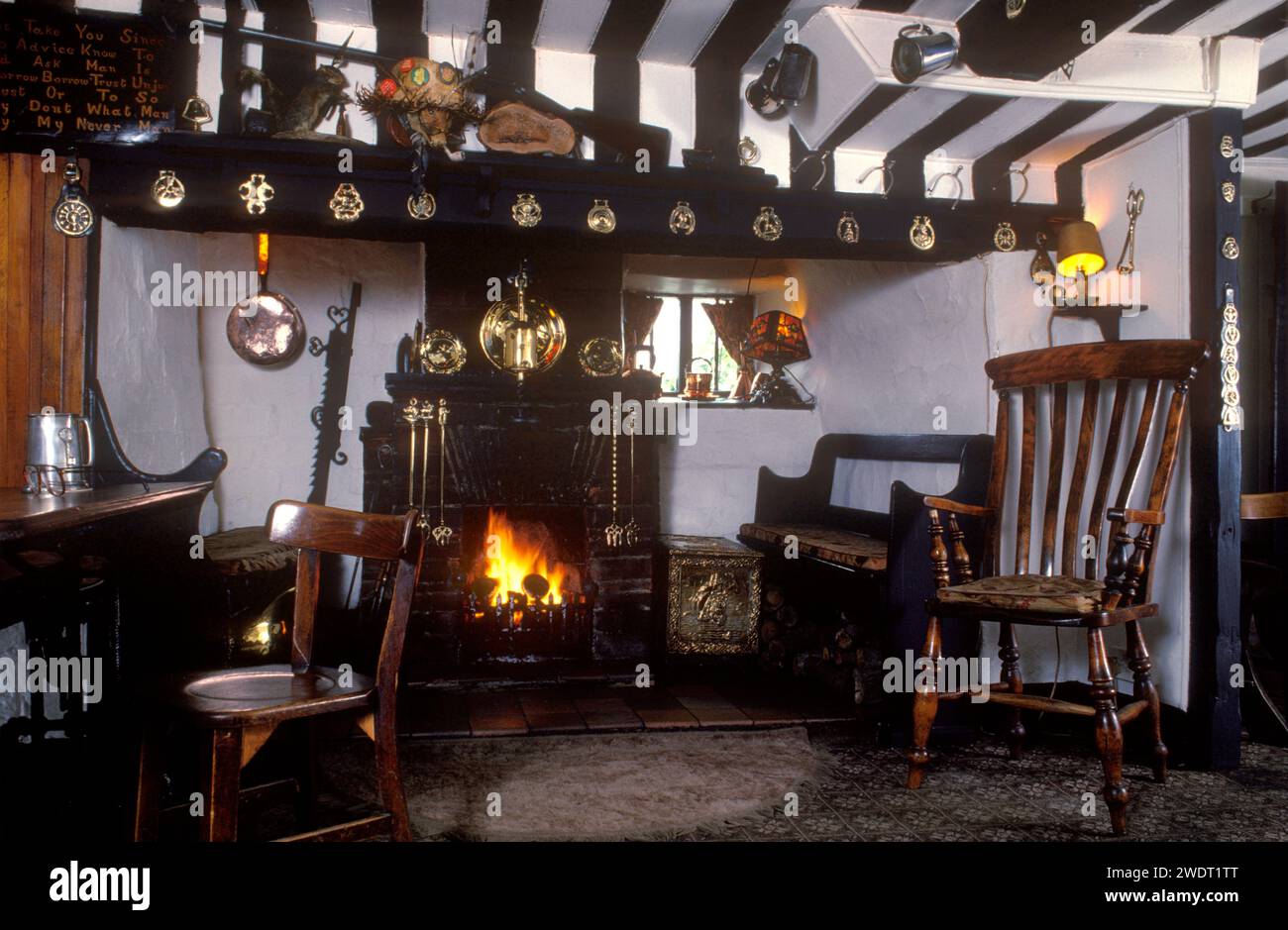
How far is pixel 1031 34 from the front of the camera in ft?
9.80

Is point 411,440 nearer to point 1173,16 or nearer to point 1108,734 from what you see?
point 1108,734

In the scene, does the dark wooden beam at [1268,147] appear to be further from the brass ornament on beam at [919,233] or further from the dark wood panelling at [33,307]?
the dark wood panelling at [33,307]

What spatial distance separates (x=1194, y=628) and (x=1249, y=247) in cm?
352

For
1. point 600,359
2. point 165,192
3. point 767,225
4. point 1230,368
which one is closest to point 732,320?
point 600,359

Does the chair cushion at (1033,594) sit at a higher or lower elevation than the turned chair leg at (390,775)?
higher

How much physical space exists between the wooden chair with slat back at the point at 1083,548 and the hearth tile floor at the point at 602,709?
90 centimetres

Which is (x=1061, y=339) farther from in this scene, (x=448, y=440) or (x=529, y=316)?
(x=448, y=440)

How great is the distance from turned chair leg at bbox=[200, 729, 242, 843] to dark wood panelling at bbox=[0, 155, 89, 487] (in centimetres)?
209

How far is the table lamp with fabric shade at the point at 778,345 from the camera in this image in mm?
5156

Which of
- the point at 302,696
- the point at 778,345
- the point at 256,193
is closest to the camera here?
the point at 302,696

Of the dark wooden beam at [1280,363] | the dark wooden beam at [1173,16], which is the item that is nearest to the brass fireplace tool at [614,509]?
the dark wooden beam at [1173,16]

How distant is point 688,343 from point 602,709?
113 inches

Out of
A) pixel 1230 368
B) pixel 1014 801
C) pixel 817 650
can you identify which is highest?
pixel 1230 368

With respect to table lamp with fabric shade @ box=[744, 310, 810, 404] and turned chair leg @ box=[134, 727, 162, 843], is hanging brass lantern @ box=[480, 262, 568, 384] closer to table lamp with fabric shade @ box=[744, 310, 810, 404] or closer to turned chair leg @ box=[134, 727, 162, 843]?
table lamp with fabric shade @ box=[744, 310, 810, 404]
